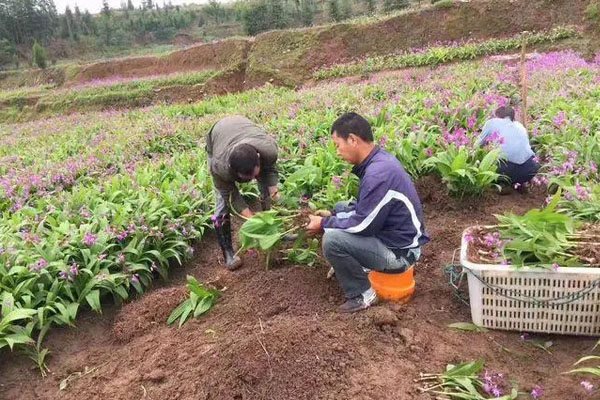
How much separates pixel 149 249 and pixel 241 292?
52.7 inches

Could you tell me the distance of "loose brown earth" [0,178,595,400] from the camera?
3033mm

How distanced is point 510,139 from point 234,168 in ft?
10.5

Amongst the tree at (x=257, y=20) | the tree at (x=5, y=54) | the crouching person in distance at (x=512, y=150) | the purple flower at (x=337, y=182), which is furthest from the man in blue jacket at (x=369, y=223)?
the tree at (x=5, y=54)

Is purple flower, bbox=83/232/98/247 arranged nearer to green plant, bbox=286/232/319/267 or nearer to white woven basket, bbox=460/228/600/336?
green plant, bbox=286/232/319/267

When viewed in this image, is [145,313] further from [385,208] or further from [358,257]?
[385,208]

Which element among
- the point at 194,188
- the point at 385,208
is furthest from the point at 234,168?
the point at 194,188

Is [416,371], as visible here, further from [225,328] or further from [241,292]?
[241,292]

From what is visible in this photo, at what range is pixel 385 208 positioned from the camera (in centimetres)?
343

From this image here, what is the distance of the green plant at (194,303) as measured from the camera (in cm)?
414

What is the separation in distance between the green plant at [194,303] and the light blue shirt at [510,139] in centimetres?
350

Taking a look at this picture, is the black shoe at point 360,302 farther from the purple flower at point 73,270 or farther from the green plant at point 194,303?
the purple flower at point 73,270

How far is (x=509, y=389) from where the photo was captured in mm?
2922

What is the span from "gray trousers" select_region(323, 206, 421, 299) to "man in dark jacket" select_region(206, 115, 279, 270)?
41.7 inches

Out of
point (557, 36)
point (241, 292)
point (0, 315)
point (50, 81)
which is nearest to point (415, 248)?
point (241, 292)
